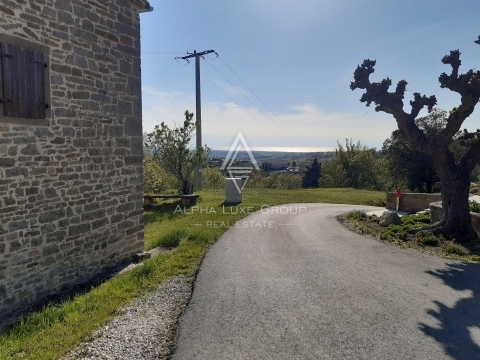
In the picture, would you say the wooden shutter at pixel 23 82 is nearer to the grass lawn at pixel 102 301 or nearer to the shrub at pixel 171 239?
the grass lawn at pixel 102 301

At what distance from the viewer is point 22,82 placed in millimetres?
5902

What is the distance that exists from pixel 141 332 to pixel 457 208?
9167 mm

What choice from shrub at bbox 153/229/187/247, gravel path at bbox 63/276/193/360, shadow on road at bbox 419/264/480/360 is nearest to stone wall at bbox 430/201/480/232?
shadow on road at bbox 419/264/480/360

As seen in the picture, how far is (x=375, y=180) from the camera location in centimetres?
3856

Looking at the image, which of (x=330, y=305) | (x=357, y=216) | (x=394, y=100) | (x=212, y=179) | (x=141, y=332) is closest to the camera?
(x=141, y=332)

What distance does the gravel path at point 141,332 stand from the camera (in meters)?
4.15

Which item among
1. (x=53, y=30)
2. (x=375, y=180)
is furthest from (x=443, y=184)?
(x=375, y=180)

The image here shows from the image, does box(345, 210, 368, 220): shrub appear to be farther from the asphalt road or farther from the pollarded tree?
the asphalt road

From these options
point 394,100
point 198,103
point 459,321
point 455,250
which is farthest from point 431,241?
point 198,103

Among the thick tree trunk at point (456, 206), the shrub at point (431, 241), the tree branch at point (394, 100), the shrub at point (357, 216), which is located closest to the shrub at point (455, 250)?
the shrub at point (431, 241)

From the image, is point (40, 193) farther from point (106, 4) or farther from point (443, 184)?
point (443, 184)

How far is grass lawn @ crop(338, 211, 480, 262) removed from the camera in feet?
27.2

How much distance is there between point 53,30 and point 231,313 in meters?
6.13

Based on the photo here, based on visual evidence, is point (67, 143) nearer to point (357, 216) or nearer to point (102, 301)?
point (102, 301)
